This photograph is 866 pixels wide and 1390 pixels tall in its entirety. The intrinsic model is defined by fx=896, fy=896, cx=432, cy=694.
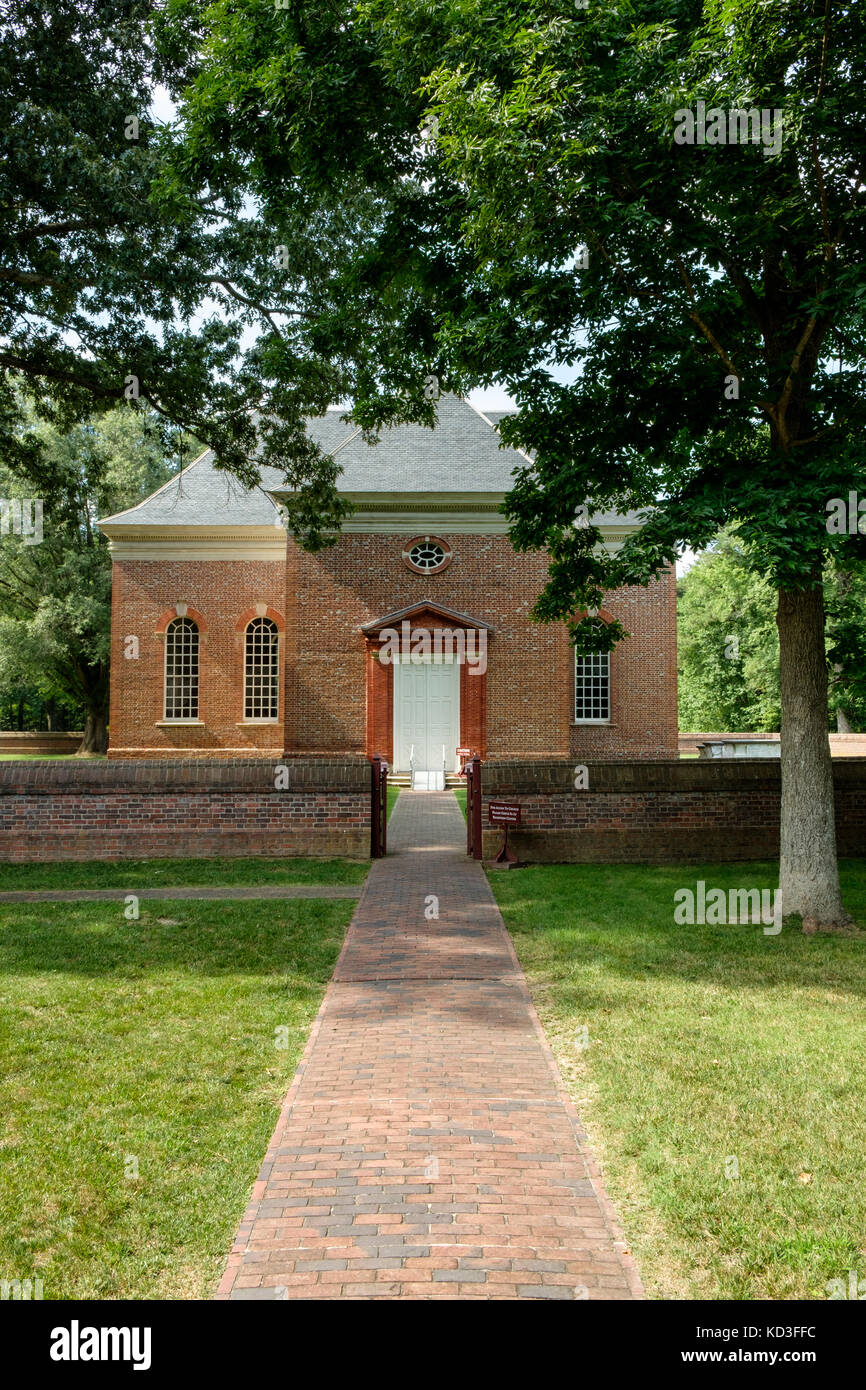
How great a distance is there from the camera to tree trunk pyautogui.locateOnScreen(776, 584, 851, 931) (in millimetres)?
8805

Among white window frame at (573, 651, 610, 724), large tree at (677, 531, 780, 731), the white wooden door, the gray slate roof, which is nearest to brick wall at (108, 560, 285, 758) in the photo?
the gray slate roof

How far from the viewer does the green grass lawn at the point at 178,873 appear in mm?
11023

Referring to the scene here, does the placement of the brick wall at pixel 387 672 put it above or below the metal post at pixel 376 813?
above

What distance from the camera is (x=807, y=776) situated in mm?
8938

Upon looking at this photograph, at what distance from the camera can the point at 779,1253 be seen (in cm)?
331

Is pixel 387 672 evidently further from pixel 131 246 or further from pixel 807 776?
pixel 807 776

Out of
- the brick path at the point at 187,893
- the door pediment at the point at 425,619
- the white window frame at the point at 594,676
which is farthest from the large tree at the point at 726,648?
the brick path at the point at 187,893

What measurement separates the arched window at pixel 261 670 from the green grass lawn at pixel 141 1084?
56.0 feet

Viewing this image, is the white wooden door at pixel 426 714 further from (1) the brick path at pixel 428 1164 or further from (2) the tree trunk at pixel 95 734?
(2) the tree trunk at pixel 95 734

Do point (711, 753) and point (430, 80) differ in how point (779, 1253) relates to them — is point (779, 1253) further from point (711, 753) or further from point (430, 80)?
point (711, 753)

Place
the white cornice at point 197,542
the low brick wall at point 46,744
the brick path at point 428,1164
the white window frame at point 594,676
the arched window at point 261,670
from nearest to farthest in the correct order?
the brick path at point 428,1164, the white window frame at point 594,676, the white cornice at point 197,542, the arched window at point 261,670, the low brick wall at point 46,744

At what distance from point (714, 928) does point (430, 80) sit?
26.8 ft

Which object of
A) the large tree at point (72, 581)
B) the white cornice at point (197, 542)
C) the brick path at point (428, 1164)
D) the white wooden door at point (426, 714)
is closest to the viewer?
the brick path at point (428, 1164)

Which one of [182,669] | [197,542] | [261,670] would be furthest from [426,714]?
[197,542]
